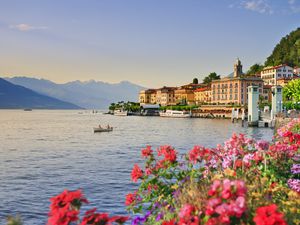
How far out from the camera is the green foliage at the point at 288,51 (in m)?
167

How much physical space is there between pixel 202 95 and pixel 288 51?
4074cm

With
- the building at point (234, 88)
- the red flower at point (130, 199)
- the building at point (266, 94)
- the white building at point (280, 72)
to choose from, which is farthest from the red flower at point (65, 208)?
the white building at point (280, 72)

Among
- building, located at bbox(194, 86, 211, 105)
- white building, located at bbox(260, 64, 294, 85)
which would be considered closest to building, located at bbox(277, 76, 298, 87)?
white building, located at bbox(260, 64, 294, 85)

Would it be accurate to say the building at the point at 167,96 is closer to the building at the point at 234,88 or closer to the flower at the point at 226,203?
the building at the point at 234,88

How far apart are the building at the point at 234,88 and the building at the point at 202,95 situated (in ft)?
23.0

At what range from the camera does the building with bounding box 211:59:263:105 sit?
13612 cm

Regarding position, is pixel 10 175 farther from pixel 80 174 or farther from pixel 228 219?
pixel 228 219

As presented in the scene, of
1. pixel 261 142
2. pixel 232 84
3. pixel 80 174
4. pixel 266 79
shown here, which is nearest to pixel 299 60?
pixel 266 79

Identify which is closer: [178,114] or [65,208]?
[65,208]

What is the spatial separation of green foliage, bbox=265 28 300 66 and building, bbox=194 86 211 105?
99.0 ft

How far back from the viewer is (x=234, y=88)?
13912cm

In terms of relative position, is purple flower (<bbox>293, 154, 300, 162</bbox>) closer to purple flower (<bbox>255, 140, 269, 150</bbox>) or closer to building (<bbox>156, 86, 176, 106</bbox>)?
purple flower (<bbox>255, 140, 269, 150</bbox>)

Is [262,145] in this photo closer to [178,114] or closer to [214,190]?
[214,190]

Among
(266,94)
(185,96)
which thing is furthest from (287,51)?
(185,96)
